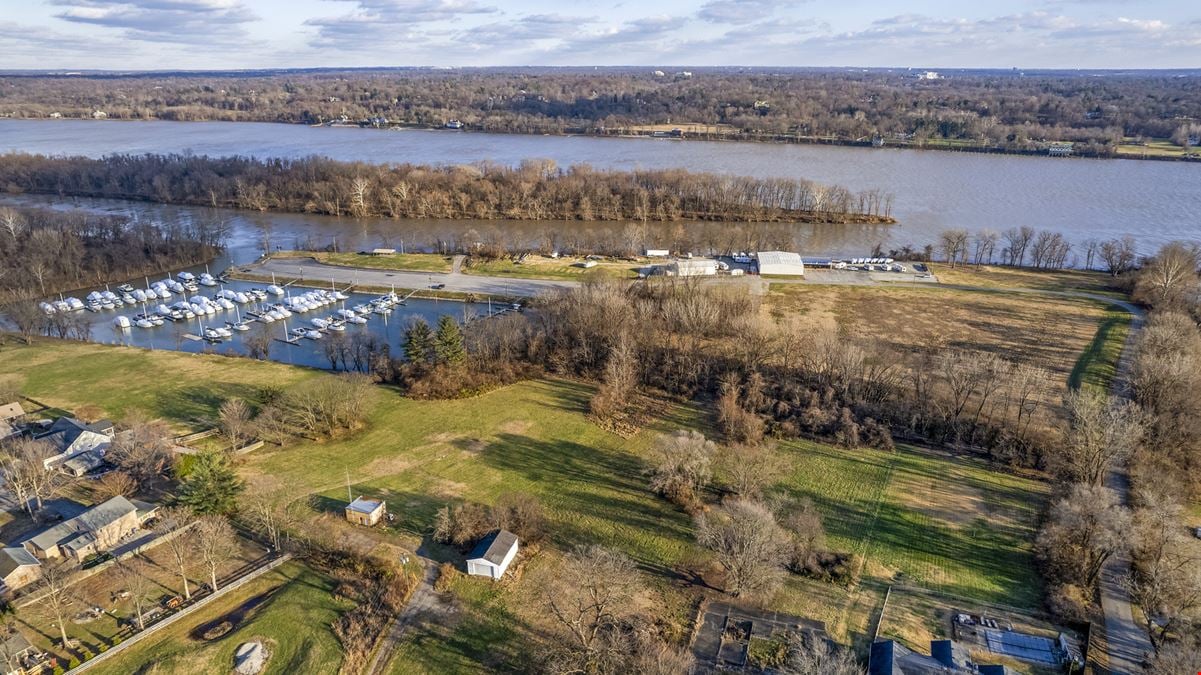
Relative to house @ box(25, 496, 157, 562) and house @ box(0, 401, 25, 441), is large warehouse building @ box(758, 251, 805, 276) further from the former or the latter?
house @ box(0, 401, 25, 441)

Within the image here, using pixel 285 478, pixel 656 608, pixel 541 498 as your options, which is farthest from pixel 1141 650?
pixel 285 478

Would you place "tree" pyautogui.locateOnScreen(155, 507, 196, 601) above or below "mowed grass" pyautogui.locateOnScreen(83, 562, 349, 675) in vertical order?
above

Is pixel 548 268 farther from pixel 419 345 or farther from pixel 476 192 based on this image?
pixel 476 192

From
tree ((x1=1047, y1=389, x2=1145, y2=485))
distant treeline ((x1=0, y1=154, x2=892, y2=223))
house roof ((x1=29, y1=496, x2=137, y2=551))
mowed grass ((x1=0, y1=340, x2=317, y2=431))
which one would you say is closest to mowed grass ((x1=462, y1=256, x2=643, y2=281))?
distant treeline ((x1=0, y1=154, x2=892, y2=223))

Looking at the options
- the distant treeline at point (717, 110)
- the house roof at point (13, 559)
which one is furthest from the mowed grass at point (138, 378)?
the distant treeline at point (717, 110)

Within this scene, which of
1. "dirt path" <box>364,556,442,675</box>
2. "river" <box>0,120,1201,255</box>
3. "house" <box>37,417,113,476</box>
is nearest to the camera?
"dirt path" <box>364,556,442,675</box>

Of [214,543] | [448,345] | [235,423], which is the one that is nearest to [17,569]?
[214,543]

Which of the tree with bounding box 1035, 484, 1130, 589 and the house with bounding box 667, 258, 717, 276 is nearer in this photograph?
the tree with bounding box 1035, 484, 1130, 589

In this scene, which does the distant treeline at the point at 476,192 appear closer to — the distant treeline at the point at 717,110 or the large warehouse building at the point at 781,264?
the large warehouse building at the point at 781,264
